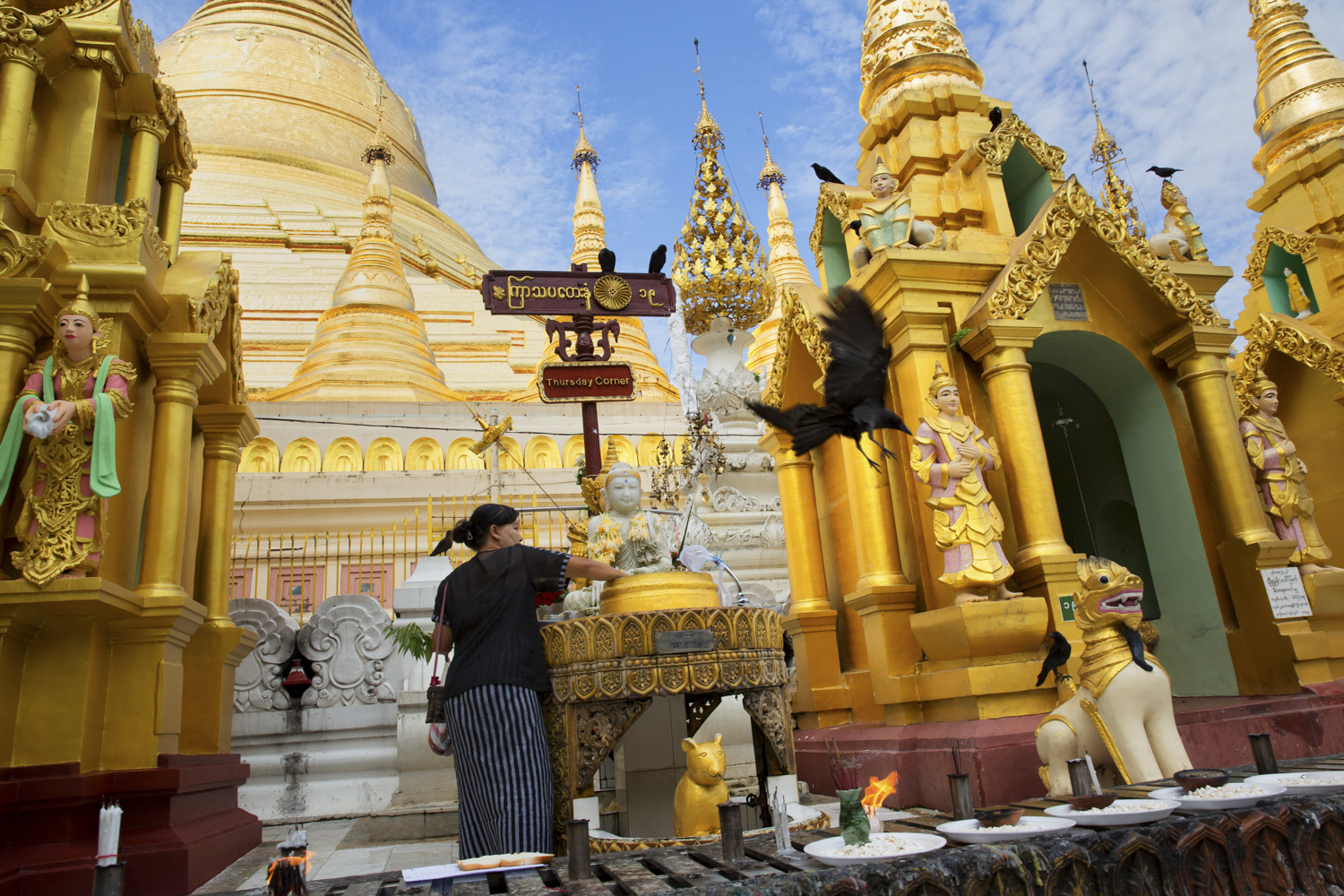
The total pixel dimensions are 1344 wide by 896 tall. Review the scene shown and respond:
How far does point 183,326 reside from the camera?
5328 millimetres

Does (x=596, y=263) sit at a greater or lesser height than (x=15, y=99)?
greater

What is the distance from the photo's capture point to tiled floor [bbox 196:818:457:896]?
14.5 ft

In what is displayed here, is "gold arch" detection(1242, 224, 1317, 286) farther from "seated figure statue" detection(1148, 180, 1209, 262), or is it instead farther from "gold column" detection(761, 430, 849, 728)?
"gold column" detection(761, 430, 849, 728)

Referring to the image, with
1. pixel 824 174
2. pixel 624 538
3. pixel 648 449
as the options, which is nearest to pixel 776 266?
pixel 648 449

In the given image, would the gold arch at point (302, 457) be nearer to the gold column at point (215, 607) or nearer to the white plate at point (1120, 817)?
the gold column at point (215, 607)

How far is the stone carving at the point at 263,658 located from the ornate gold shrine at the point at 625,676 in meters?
4.05

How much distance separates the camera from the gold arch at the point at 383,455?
48.0 ft

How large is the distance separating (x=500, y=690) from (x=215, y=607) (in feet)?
11.5

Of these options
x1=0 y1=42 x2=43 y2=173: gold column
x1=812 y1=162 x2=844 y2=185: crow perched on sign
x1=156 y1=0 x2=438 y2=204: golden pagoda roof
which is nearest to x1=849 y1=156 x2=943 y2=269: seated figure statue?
x1=812 y1=162 x2=844 y2=185: crow perched on sign

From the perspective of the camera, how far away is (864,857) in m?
2.29

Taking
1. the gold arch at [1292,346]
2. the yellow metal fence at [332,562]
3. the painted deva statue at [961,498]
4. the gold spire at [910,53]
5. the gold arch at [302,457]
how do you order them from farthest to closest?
the gold arch at [302,457]
the yellow metal fence at [332,562]
the gold arch at [1292,346]
the gold spire at [910,53]
the painted deva statue at [961,498]

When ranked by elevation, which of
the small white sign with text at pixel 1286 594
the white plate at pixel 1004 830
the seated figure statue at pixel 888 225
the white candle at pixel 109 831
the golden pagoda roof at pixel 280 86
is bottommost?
the white plate at pixel 1004 830

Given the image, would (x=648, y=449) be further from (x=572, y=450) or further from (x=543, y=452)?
(x=543, y=452)

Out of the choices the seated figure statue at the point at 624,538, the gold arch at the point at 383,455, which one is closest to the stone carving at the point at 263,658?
the seated figure statue at the point at 624,538
